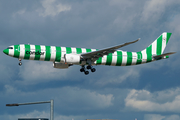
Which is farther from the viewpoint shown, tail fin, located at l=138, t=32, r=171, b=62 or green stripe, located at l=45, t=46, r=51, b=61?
tail fin, located at l=138, t=32, r=171, b=62

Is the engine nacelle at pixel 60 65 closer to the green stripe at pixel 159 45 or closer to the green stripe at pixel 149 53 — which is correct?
the green stripe at pixel 149 53

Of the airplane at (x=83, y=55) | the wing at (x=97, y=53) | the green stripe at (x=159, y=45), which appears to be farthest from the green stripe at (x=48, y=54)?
the green stripe at (x=159, y=45)

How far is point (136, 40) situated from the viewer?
50594mm

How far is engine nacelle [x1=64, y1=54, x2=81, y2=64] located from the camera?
2207 inches

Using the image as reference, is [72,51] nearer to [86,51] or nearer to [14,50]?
[86,51]

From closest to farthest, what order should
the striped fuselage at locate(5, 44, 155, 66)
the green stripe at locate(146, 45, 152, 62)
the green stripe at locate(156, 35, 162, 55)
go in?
the striped fuselage at locate(5, 44, 155, 66) < the green stripe at locate(146, 45, 152, 62) < the green stripe at locate(156, 35, 162, 55)

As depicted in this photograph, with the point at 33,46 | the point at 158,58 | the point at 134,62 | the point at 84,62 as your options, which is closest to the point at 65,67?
the point at 84,62

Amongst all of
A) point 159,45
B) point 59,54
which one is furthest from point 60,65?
point 159,45

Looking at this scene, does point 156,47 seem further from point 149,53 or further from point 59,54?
point 59,54

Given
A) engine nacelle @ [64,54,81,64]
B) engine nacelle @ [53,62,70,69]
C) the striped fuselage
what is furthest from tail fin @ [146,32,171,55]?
engine nacelle @ [53,62,70,69]

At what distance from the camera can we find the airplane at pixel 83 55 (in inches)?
2168

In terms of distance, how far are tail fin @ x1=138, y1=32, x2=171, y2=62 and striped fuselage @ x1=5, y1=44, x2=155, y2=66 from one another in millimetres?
1331

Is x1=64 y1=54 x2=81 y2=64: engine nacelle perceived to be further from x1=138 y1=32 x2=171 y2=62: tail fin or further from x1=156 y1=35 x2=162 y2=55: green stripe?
x1=156 y1=35 x2=162 y2=55: green stripe

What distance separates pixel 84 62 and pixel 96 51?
3.80 metres
